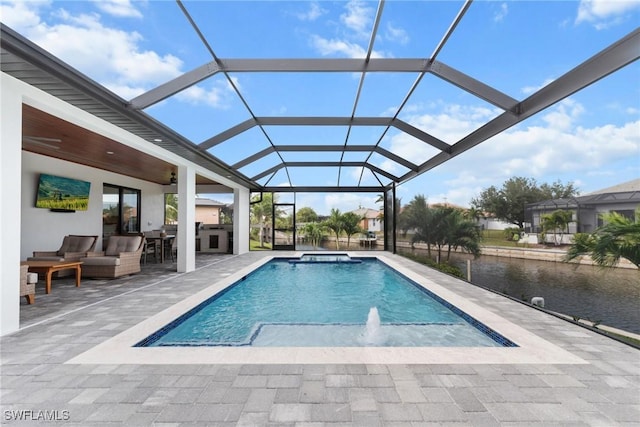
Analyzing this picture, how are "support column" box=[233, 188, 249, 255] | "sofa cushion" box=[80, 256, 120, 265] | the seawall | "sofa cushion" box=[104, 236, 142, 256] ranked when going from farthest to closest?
1. "support column" box=[233, 188, 249, 255]
2. "sofa cushion" box=[104, 236, 142, 256]
3. "sofa cushion" box=[80, 256, 120, 265]
4. the seawall

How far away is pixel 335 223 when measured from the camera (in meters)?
15.2

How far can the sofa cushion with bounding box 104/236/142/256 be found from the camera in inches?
302

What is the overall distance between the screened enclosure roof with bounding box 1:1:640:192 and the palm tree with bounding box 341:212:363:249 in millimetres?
6691

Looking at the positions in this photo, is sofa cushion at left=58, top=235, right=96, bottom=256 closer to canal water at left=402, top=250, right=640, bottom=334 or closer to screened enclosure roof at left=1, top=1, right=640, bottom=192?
screened enclosure roof at left=1, top=1, right=640, bottom=192

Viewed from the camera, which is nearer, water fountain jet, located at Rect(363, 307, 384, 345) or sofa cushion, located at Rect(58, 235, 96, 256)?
water fountain jet, located at Rect(363, 307, 384, 345)

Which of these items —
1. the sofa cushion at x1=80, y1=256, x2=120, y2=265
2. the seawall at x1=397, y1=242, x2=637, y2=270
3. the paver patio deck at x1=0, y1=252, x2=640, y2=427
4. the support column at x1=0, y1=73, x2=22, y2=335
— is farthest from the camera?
the sofa cushion at x1=80, y1=256, x2=120, y2=265

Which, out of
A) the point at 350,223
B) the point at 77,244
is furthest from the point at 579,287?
the point at 350,223

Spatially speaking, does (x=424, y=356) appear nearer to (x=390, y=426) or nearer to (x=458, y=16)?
(x=390, y=426)

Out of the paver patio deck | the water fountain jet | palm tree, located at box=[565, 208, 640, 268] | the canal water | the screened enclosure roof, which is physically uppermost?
the screened enclosure roof

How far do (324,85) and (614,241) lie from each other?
15.4 ft

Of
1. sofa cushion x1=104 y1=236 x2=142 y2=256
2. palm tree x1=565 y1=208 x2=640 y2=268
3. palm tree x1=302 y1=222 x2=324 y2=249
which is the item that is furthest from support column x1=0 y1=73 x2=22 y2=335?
palm tree x1=302 y1=222 x2=324 y2=249

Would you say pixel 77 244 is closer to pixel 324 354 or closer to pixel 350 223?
pixel 324 354

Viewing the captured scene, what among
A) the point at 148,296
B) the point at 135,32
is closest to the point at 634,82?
the point at 135,32

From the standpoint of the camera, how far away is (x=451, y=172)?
32.1ft
